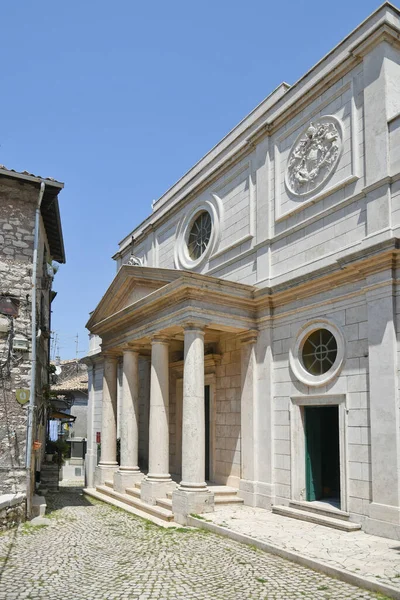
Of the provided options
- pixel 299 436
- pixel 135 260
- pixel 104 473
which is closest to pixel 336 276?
pixel 299 436

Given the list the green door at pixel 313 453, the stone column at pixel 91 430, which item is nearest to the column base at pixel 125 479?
the green door at pixel 313 453

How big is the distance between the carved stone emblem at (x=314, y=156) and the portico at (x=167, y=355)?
2604 mm

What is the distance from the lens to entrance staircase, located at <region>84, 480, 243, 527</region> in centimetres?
1154

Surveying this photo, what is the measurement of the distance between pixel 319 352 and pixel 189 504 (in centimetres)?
396

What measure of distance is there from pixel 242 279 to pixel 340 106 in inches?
180

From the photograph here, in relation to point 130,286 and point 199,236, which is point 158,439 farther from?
point 199,236

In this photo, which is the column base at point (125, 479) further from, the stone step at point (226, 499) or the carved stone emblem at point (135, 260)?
the carved stone emblem at point (135, 260)

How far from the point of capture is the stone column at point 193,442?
1114 centimetres

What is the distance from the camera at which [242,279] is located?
1379 cm

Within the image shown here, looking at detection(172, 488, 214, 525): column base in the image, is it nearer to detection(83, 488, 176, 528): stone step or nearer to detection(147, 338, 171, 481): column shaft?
detection(83, 488, 176, 528): stone step

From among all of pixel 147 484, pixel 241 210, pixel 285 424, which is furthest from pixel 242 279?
pixel 147 484

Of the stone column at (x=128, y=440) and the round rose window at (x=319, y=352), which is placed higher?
the round rose window at (x=319, y=352)

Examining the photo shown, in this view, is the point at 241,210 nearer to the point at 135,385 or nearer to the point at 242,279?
the point at 242,279

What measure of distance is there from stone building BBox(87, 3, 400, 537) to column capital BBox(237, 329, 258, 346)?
43 mm
